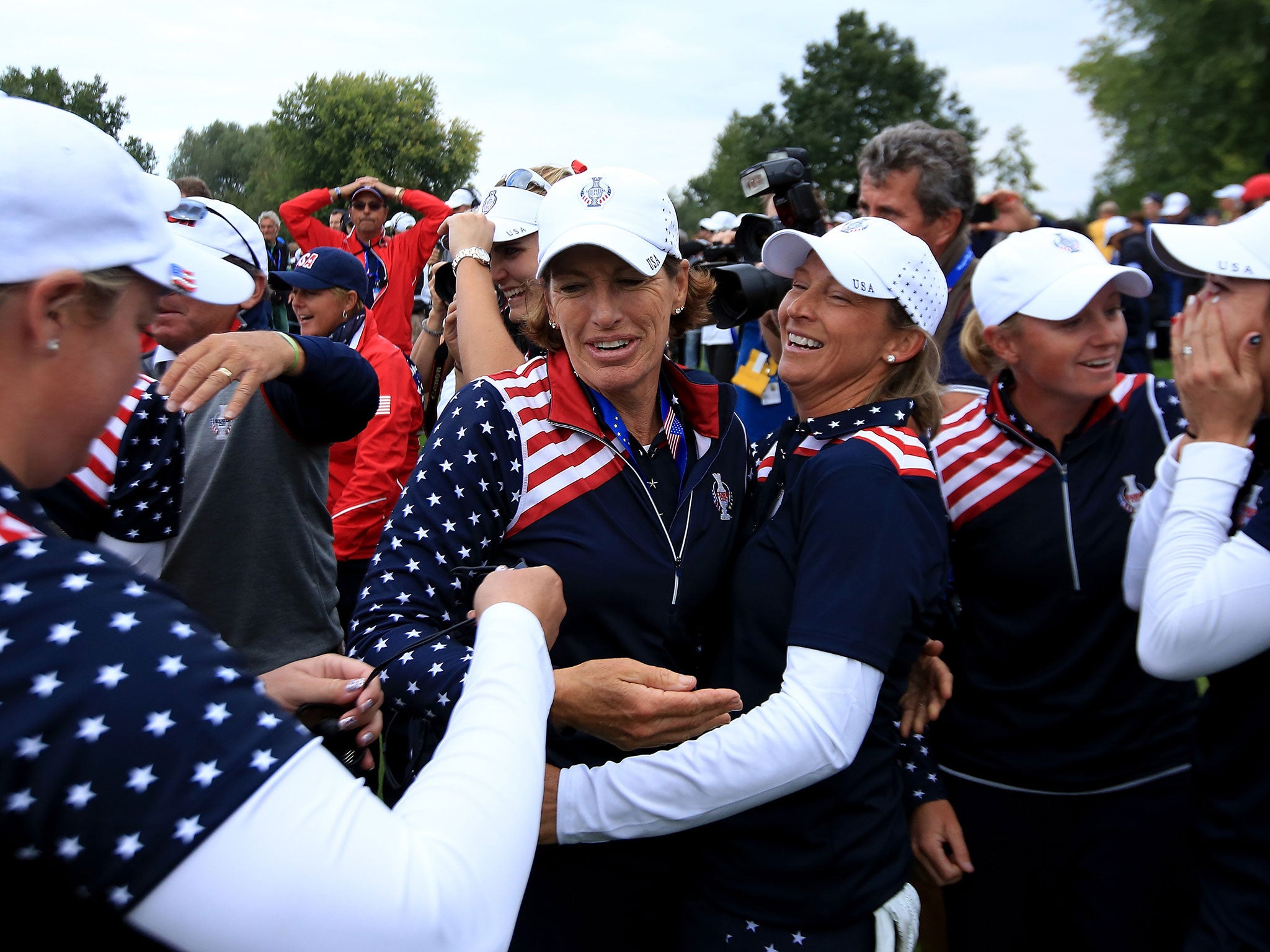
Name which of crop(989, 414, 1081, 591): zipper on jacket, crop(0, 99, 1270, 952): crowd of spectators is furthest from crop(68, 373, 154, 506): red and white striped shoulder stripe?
crop(989, 414, 1081, 591): zipper on jacket

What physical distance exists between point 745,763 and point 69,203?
129 cm

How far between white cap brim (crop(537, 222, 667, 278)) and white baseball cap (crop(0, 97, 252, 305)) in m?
0.93

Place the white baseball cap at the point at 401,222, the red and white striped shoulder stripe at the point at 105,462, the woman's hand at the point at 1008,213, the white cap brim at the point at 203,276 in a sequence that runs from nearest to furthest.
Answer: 1. the white cap brim at the point at 203,276
2. the red and white striped shoulder stripe at the point at 105,462
3. the woman's hand at the point at 1008,213
4. the white baseball cap at the point at 401,222

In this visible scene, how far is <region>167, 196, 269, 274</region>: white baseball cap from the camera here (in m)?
2.95

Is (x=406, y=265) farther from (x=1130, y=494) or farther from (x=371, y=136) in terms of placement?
(x=371, y=136)

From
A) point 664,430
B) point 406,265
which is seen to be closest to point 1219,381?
point 664,430

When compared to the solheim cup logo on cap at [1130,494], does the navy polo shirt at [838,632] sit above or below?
below

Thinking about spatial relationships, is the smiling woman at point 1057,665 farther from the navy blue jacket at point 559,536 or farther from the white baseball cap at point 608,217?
the white baseball cap at point 608,217

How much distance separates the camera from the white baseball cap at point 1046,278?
232 cm

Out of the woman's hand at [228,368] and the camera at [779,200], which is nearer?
the woman's hand at [228,368]

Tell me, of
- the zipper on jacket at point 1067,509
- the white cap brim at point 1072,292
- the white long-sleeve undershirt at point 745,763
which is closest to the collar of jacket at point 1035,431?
the zipper on jacket at point 1067,509

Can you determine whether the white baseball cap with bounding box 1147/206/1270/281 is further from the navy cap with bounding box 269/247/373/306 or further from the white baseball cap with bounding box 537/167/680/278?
the navy cap with bounding box 269/247/373/306

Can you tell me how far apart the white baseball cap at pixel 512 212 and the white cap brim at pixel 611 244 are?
116 cm

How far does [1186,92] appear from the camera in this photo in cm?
2977
